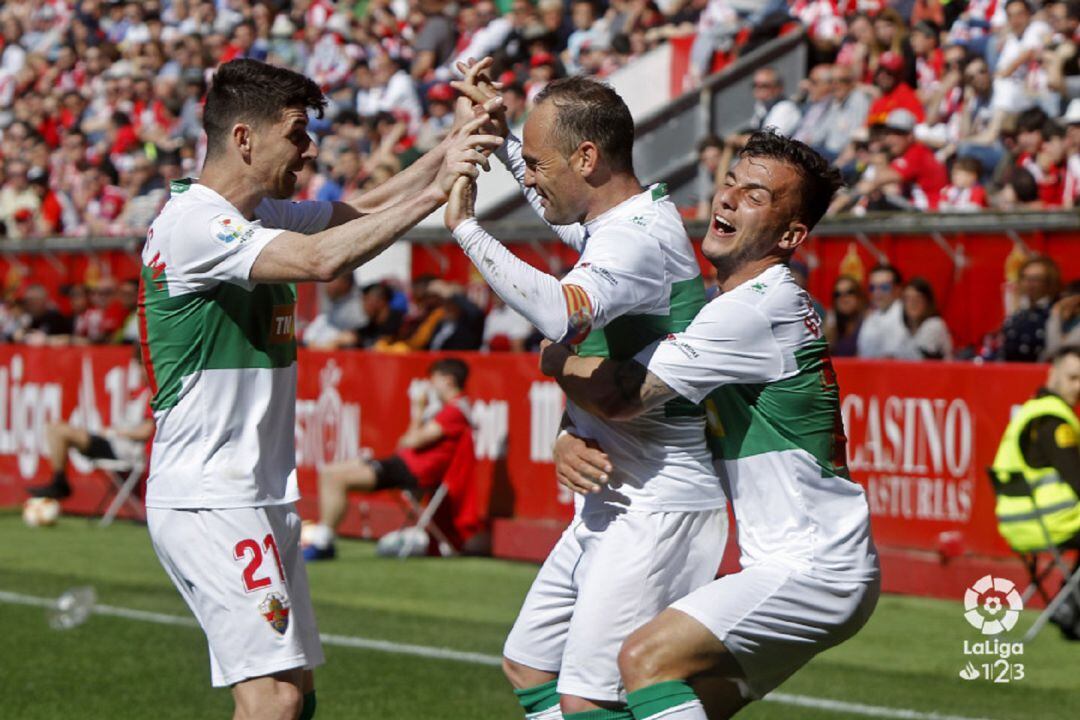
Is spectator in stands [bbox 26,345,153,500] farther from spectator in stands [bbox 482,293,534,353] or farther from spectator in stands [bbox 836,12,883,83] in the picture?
spectator in stands [bbox 836,12,883,83]

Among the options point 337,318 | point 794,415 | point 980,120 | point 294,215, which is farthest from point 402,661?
point 980,120

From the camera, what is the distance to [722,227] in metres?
5.56

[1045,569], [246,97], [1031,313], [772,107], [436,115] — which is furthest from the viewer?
[436,115]

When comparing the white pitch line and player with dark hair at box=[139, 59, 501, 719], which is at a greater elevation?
player with dark hair at box=[139, 59, 501, 719]

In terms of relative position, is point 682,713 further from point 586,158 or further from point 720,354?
point 586,158

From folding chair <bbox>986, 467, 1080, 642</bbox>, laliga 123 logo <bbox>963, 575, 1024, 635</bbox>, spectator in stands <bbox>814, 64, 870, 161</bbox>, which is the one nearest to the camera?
folding chair <bbox>986, 467, 1080, 642</bbox>

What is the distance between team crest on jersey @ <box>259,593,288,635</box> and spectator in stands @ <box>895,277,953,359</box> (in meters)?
8.15

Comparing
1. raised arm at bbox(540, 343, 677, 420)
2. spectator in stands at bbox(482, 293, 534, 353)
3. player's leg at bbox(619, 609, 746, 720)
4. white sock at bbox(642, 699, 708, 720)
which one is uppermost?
raised arm at bbox(540, 343, 677, 420)

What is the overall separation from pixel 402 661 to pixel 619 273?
16.8 feet

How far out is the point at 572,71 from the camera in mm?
21109

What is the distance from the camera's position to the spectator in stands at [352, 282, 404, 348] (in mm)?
16875

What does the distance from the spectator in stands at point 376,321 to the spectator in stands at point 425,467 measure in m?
2.22

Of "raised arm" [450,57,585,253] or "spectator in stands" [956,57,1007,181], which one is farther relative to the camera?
"spectator in stands" [956,57,1007,181]

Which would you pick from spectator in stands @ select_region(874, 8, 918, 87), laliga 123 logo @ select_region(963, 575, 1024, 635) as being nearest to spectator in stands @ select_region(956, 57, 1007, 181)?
spectator in stands @ select_region(874, 8, 918, 87)
